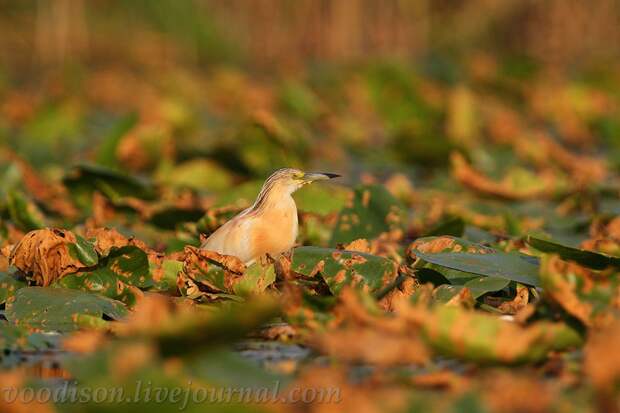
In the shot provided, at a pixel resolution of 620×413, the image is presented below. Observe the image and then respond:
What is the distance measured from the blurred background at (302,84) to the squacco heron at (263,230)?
1.47 meters

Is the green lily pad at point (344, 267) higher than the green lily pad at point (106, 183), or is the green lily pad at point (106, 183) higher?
the green lily pad at point (344, 267)


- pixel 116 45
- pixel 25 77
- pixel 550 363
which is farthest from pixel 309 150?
pixel 116 45

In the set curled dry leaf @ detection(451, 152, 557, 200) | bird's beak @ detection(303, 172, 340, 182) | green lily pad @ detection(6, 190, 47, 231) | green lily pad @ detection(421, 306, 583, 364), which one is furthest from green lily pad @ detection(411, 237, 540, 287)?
curled dry leaf @ detection(451, 152, 557, 200)

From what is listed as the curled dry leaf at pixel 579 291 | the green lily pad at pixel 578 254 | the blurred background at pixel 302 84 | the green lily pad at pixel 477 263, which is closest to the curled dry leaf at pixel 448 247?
the green lily pad at pixel 477 263

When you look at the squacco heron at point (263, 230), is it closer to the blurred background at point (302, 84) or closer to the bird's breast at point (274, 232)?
the bird's breast at point (274, 232)

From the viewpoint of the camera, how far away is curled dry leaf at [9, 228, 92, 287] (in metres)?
2.61

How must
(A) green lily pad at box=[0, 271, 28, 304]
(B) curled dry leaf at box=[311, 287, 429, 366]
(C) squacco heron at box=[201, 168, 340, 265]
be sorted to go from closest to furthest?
(B) curled dry leaf at box=[311, 287, 429, 366] → (A) green lily pad at box=[0, 271, 28, 304] → (C) squacco heron at box=[201, 168, 340, 265]

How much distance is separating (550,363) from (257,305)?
0.61 meters

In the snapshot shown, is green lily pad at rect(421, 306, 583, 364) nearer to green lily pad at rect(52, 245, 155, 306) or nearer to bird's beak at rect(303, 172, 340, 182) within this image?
green lily pad at rect(52, 245, 155, 306)

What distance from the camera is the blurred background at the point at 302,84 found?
5.22 m

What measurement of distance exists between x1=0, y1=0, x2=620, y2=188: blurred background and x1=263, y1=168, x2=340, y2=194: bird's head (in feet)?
4.37

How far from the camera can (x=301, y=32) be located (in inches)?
405

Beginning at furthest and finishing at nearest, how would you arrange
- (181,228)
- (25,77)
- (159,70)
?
(159,70), (25,77), (181,228)

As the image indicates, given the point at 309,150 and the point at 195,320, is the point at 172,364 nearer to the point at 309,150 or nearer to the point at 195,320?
the point at 195,320
